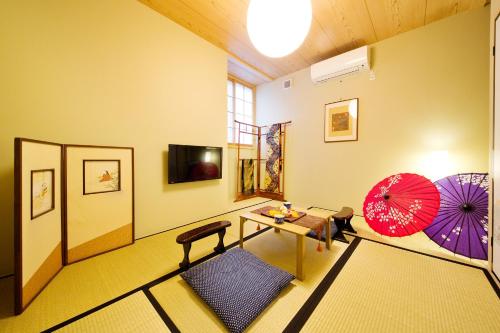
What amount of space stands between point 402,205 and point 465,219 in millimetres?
489

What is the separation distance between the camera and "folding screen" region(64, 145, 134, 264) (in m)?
1.82

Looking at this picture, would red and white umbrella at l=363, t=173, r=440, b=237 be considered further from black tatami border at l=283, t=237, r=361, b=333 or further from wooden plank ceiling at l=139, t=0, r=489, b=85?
wooden plank ceiling at l=139, t=0, r=489, b=85

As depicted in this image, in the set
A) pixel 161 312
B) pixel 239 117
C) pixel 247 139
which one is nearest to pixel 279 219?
pixel 161 312

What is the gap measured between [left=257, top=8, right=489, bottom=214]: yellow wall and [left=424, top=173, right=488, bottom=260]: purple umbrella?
648mm

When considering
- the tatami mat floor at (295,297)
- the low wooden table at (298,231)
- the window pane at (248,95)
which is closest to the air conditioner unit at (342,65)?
the window pane at (248,95)

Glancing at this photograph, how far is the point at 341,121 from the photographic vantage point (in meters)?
3.40

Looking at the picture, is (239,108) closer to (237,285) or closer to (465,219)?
(237,285)

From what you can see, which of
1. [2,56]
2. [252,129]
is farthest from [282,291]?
[252,129]

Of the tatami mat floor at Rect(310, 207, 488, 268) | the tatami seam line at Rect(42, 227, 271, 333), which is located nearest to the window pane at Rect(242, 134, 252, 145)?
the tatami mat floor at Rect(310, 207, 488, 268)

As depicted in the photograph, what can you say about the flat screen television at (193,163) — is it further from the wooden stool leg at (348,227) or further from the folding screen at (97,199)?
the wooden stool leg at (348,227)

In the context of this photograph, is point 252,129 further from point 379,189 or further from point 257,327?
point 257,327

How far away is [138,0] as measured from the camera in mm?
2283

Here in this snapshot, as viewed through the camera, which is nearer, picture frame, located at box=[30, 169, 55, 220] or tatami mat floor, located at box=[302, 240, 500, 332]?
tatami mat floor, located at box=[302, 240, 500, 332]

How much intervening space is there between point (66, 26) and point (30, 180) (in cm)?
156
